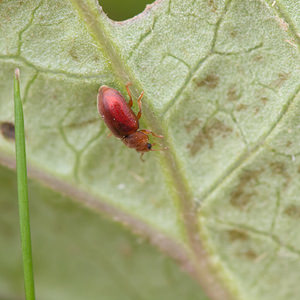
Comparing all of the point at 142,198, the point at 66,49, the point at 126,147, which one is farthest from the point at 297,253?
the point at 66,49

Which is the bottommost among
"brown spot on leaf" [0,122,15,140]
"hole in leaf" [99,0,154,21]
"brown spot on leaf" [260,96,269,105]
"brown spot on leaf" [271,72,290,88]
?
"brown spot on leaf" [260,96,269,105]

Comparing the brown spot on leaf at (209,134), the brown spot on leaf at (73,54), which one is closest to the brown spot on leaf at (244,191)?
the brown spot on leaf at (209,134)

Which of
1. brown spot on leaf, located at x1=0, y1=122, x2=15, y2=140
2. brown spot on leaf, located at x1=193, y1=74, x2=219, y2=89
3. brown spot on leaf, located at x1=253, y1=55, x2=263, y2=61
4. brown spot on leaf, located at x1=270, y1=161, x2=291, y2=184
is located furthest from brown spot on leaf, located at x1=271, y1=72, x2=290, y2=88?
brown spot on leaf, located at x1=0, y1=122, x2=15, y2=140

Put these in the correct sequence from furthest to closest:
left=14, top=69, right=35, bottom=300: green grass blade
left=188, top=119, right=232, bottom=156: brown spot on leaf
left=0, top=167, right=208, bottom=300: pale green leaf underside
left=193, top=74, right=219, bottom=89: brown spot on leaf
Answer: left=0, top=167, right=208, bottom=300: pale green leaf underside < left=188, top=119, right=232, bottom=156: brown spot on leaf < left=193, top=74, right=219, bottom=89: brown spot on leaf < left=14, top=69, right=35, bottom=300: green grass blade

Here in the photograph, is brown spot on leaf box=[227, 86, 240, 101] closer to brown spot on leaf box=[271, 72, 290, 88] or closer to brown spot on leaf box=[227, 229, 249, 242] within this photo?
brown spot on leaf box=[271, 72, 290, 88]

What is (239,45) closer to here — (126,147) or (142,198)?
(126,147)

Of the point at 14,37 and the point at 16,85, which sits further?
the point at 14,37

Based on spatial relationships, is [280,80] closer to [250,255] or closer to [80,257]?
[250,255]

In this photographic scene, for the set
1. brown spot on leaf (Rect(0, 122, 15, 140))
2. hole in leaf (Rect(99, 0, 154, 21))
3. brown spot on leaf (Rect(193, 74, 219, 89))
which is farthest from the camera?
hole in leaf (Rect(99, 0, 154, 21))
